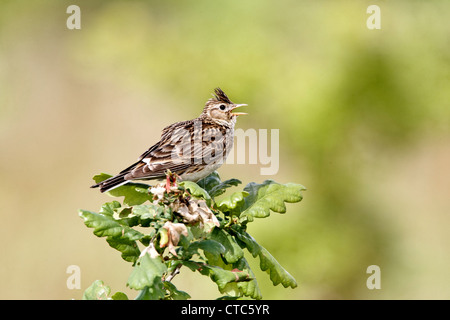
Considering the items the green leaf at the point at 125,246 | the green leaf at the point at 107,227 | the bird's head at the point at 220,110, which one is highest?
the bird's head at the point at 220,110

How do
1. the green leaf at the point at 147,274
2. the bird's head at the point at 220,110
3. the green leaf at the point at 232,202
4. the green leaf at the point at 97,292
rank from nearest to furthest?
1. the green leaf at the point at 147,274
2. the green leaf at the point at 97,292
3. the green leaf at the point at 232,202
4. the bird's head at the point at 220,110

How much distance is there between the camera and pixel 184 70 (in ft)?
25.8

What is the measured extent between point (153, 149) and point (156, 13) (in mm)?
5944

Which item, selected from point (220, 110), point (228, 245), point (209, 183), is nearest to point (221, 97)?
point (220, 110)

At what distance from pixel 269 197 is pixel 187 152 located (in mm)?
1683

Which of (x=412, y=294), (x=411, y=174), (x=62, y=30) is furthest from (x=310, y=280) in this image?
(x=62, y=30)

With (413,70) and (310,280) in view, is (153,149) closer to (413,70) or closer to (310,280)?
(310,280)

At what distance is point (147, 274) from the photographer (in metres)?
2.11

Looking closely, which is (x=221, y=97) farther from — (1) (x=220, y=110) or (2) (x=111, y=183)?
(2) (x=111, y=183)

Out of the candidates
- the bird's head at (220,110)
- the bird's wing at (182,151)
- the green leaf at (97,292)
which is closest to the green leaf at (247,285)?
the green leaf at (97,292)

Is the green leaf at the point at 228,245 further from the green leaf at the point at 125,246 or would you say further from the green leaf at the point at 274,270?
the green leaf at the point at 125,246

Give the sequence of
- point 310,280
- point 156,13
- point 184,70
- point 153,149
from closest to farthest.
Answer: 1. point 153,149
2. point 310,280
3. point 184,70
4. point 156,13

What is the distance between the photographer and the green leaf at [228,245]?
2.58 metres

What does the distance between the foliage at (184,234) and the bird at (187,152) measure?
86cm
